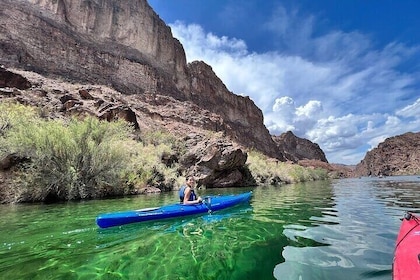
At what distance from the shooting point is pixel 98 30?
60.8 metres

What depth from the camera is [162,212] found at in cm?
849

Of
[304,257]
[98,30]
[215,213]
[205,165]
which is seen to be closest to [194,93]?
[98,30]

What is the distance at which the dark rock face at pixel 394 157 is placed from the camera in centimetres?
13888

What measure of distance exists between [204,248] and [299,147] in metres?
161

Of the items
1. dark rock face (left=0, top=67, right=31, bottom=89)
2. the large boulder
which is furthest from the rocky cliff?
the large boulder

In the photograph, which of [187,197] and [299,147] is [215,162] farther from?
[299,147]

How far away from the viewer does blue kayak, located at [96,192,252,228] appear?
744 centimetres

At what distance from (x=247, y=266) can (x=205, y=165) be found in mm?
22782

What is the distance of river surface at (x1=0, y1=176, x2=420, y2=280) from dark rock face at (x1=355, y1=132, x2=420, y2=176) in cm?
15190

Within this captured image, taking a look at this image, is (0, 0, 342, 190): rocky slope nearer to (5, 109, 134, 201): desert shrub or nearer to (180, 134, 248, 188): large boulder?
(180, 134, 248, 188): large boulder

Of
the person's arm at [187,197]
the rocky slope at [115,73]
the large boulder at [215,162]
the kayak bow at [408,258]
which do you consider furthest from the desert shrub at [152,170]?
the kayak bow at [408,258]

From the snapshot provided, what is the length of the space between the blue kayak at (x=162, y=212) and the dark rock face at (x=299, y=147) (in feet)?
462

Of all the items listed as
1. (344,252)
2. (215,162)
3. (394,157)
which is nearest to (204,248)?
(344,252)

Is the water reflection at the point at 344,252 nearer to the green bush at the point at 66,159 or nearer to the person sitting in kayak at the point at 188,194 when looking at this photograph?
the person sitting in kayak at the point at 188,194
